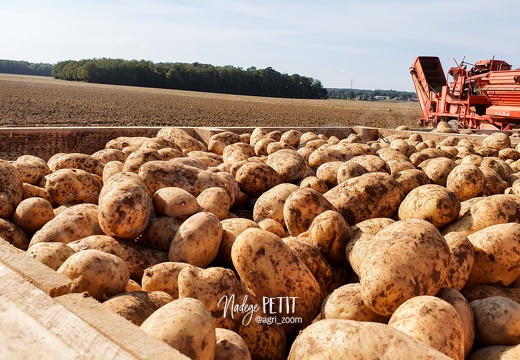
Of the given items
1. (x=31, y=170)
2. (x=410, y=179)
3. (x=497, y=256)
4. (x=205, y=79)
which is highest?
(x=205, y=79)

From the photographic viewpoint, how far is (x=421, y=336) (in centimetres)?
207

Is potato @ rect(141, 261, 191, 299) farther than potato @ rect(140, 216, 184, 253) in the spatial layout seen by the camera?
No

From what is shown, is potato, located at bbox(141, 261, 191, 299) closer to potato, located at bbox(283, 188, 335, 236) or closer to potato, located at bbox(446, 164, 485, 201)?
potato, located at bbox(283, 188, 335, 236)

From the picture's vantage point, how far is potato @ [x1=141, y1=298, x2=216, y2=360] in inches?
75.4

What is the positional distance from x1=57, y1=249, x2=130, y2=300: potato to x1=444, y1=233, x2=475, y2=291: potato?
186 centimetres

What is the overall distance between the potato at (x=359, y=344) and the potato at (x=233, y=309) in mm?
610

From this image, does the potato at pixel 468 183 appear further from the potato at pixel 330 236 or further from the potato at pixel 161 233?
the potato at pixel 161 233

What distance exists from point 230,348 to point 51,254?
1314mm

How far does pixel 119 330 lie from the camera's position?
5.14 ft

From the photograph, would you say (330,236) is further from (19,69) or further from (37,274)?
(19,69)

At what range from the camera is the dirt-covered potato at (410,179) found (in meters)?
4.28

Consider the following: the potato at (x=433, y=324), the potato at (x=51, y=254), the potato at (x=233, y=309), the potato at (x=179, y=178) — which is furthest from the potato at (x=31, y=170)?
the potato at (x=433, y=324)

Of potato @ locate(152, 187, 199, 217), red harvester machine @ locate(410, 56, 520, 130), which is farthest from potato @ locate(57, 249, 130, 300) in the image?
red harvester machine @ locate(410, 56, 520, 130)

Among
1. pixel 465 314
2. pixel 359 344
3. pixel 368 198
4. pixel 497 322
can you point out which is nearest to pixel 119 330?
pixel 359 344
